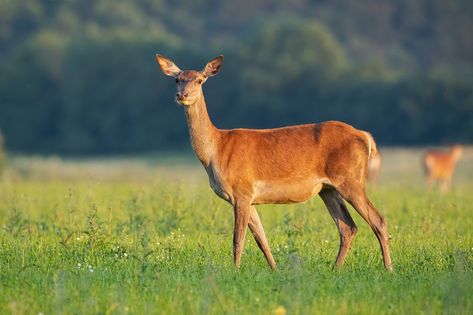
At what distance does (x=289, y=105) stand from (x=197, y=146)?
49239 mm

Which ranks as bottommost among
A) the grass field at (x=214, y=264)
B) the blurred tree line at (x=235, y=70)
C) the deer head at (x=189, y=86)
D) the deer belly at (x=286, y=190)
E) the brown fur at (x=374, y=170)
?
the blurred tree line at (x=235, y=70)

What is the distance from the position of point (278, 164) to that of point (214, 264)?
1.36 m

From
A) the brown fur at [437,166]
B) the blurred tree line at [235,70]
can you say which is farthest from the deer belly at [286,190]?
the blurred tree line at [235,70]

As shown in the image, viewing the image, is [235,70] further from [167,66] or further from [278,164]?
[278,164]

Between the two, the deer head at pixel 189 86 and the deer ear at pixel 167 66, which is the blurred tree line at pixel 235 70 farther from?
the deer head at pixel 189 86

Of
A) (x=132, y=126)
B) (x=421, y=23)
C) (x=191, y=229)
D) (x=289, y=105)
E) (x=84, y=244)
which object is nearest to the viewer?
(x=84, y=244)

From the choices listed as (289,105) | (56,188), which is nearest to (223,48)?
(289,105)

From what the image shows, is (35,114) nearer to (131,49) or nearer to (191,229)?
(131,49)

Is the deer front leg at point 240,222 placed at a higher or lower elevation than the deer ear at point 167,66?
lower

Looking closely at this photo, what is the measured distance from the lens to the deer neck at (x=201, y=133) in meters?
10.7

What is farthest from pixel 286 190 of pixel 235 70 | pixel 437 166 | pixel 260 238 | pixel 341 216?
pixel 235 70

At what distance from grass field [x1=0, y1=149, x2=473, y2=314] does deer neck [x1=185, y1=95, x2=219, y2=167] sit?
99 cm

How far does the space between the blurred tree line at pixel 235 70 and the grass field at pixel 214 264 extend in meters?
38.6

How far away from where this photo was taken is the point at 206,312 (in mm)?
7801
